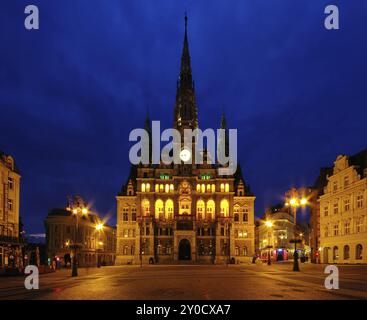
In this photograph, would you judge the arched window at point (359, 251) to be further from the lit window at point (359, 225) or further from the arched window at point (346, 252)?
the arched window at point (346, 252)

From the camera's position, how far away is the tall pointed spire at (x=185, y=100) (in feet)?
397

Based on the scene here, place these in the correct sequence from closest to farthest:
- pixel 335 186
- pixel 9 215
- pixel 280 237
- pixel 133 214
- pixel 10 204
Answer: pixel 9 215, pixel 10 204, pixel 335 186, pixel 133 214, pixel 280 237

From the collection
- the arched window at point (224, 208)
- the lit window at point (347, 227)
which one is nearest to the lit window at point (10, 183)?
the lit window at point (347, 227)

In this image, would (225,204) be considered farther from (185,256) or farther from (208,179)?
(185,256)

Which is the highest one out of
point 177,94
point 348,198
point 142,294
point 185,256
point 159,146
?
point 177,94

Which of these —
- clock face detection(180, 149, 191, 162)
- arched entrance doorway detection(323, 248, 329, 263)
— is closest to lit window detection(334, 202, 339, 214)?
arched entrance doorway detection(323, 248, 329, 263)

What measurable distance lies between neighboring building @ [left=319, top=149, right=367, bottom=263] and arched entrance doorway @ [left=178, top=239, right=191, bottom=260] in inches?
1360

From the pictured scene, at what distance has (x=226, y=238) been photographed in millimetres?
105938

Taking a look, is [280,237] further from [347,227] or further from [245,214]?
[347,227]

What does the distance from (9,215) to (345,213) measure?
146 feet

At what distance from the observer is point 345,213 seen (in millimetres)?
69000

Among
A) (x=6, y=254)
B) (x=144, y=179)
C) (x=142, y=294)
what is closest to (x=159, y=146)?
(x=144, y=179)

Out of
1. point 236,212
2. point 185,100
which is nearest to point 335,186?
point 236,212
